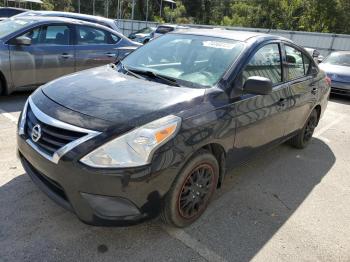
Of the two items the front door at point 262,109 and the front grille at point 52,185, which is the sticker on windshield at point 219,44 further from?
the front grille at point 52,185

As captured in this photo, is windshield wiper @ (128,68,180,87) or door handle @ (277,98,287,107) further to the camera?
door handle @ (277,98,287,107)

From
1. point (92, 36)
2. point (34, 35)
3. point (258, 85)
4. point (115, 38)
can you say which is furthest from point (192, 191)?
point (115, 38)

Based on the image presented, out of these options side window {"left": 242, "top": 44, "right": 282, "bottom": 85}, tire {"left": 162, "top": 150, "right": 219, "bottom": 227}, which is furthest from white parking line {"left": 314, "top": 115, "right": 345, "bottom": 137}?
tire {"left": 162, "top": 150, "right": 219, "bottom": 227}

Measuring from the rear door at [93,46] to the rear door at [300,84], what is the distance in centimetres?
400

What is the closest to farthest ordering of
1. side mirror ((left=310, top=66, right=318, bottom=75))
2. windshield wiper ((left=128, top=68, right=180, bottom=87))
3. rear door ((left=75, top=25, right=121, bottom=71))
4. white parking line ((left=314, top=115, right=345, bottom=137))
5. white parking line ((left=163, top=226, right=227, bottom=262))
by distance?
white parking line ((left=163, top=226, right=227, bottom=262))
windshield wiper ((left=128, top=68, right=180, bottom=87))
side mirror ((left=310, top=66, right=318, bottom=75))
white parking line ((left=314, top=115, right=345, bottom=137))
rear door ((left=75, top=25, right=121, bottom=71))

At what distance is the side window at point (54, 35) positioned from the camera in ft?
20.5

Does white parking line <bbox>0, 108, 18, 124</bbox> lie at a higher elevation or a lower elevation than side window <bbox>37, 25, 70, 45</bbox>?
lower

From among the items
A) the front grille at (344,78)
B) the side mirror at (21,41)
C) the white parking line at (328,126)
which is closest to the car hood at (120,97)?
the side mirror at (21,41)

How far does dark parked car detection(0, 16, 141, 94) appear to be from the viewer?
5812 millimetres

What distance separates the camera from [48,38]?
633 centimetres

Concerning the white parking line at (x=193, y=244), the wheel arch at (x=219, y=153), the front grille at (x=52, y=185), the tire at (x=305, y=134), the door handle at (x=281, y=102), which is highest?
the door handle at (x=281, y=102)

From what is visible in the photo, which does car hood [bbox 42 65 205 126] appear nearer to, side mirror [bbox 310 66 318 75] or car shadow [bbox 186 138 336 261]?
car shadow [bbox 186 138 336 261]

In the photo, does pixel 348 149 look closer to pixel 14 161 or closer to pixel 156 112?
pixel 156 112

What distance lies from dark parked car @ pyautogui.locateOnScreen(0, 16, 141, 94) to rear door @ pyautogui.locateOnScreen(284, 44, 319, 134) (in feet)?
13.1
